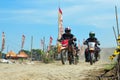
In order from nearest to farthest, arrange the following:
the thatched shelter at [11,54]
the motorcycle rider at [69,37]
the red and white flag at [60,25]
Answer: the motorcycle rider at [69,37]
the red and white flag at [60,25]
the thatched shelter at [11,54]

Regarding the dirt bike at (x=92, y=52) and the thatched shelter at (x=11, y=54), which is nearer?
the dirt bike at (x=92, y=52)

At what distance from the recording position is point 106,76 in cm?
1019

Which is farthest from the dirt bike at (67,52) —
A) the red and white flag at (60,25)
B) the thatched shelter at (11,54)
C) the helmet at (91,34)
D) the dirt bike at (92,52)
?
the thatched shelter at (11,54)

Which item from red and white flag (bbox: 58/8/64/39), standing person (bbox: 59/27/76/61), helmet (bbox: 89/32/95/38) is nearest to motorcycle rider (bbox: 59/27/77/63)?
standing person (bbox: 59/27/76/61)

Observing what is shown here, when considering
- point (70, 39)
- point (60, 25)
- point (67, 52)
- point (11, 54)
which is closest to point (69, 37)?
point (70, 39)

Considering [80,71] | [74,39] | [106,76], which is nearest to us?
[106,76]

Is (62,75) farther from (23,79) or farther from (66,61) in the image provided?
(66,61)

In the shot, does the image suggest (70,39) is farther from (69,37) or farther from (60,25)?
(60,25)

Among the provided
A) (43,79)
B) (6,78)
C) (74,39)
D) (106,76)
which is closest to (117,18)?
(106,76)

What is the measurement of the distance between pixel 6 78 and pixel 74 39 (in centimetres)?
639

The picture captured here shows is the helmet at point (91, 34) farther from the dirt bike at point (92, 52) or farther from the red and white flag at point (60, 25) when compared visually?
the red and white flag at point (60, 25)

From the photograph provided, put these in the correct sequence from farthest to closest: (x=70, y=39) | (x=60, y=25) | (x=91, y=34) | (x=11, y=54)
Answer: (x=11, y=54) < (x=60, y=25) < (x=91, y=34) < (x=70, y=39)

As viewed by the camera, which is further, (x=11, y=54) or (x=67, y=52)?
(x=11, y=54)

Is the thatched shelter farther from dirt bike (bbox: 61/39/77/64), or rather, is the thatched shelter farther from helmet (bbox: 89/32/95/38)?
dirt bike (bbox: 61/39/77/64)
